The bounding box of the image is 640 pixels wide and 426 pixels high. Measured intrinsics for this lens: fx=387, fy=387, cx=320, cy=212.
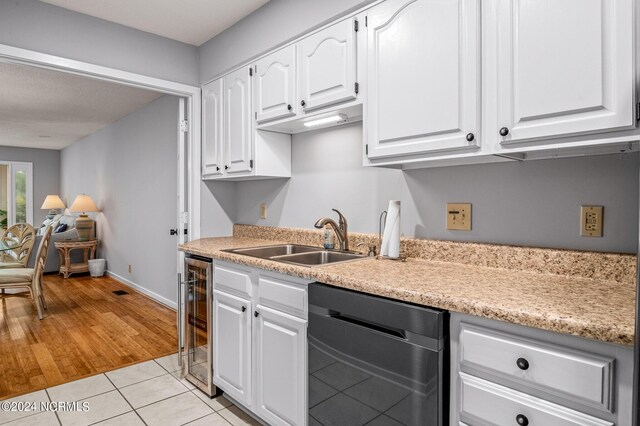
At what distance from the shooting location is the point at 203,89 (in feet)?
10.0

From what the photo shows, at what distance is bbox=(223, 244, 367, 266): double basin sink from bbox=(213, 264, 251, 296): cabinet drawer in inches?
4.7

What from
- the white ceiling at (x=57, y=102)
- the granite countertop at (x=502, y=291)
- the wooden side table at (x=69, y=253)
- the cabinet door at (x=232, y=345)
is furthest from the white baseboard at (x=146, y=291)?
the granite countertop at (x=502, y=291)

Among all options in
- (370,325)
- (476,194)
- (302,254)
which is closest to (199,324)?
(302,254)

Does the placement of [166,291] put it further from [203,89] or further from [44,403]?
[203,89]

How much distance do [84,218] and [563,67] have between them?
6.93 meters

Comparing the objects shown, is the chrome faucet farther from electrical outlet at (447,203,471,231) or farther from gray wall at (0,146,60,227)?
gray wall at (0,146,60,227)

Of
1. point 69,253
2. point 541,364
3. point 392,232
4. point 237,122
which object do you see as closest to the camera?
point 541,364

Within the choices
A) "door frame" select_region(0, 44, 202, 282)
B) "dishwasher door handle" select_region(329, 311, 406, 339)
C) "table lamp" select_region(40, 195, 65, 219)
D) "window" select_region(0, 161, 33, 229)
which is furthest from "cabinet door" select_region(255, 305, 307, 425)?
"window" select_region(0, 161, 33, 229)

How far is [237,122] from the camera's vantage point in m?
2.65

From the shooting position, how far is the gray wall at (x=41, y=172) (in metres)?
8.43

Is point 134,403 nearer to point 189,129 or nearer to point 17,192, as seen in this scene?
point 189,129

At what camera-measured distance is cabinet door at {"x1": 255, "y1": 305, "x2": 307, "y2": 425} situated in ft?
5.61

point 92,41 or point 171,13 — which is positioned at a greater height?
point 171,13

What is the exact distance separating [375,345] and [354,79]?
1.22 metres
